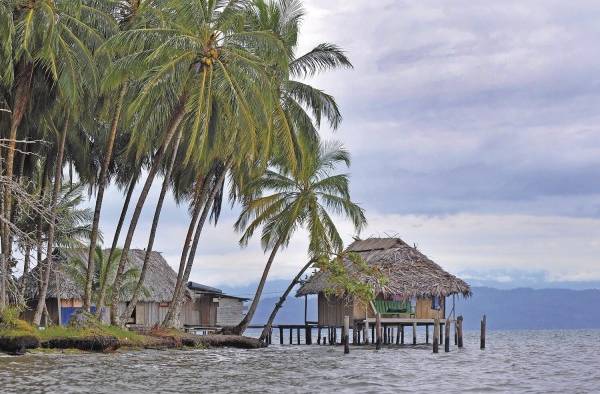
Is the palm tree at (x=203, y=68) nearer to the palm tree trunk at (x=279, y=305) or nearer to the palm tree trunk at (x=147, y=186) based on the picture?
the palm tree trunk at (x=147, y=186)

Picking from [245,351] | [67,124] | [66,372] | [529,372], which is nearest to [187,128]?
[67,124]

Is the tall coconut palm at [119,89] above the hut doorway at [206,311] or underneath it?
above

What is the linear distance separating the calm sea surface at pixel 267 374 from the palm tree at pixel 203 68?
22.7ft

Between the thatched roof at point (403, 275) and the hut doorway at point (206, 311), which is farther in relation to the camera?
the hut doorway at point (206, 311)

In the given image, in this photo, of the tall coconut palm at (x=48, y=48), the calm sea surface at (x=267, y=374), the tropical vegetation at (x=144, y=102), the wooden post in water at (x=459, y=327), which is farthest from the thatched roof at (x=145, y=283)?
the wooden post in water at (x=459, y=327)

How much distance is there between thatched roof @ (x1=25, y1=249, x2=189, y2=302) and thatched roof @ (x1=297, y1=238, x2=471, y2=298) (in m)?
7.44

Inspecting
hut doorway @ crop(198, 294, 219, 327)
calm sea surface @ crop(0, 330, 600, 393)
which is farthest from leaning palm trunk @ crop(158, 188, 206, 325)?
hut doorway @ crop(198, 294, 219, 327)

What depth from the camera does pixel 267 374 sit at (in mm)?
26672

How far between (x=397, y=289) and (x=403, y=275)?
1.18 meters

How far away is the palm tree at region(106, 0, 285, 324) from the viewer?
30047 millimetres

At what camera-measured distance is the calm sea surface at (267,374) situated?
2230 centimetres

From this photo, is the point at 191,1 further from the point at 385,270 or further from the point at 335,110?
the point at 385,270

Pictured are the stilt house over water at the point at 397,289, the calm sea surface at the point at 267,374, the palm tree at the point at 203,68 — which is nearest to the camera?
the calm sea surface at the point at 267,374

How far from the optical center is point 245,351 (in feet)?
128
